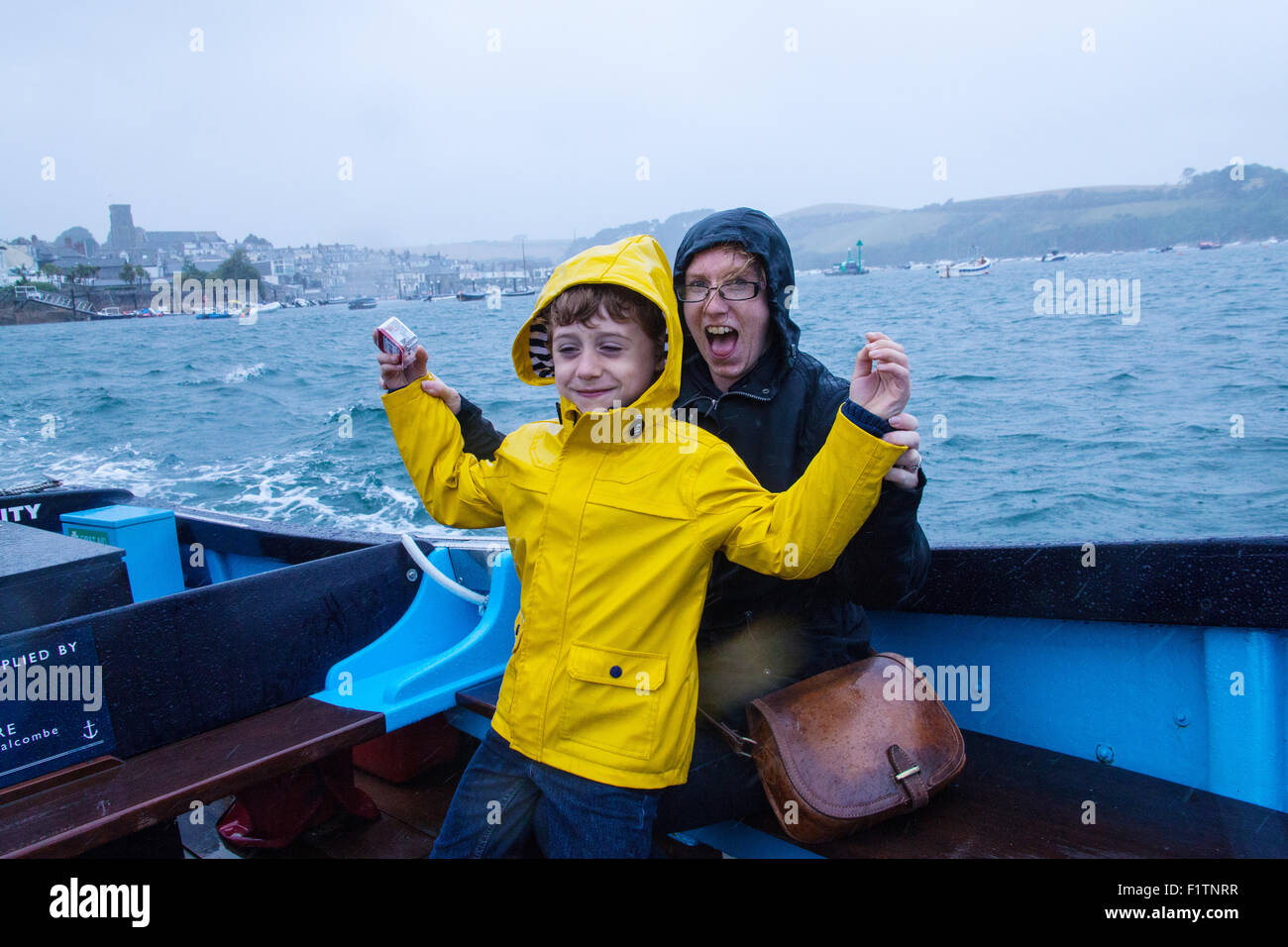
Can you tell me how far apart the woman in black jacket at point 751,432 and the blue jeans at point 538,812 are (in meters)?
0.35

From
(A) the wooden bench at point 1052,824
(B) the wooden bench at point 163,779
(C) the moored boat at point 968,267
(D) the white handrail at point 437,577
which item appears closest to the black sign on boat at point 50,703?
(B) the wooden bench at point 163,779

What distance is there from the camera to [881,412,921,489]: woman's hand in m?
1.54

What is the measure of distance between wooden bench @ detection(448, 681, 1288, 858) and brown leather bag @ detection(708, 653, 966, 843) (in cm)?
12

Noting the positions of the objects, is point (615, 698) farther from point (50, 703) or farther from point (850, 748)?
point (50, 703)

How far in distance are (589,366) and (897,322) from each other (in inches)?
1187

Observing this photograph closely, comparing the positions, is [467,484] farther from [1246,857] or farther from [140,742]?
[1246,857]

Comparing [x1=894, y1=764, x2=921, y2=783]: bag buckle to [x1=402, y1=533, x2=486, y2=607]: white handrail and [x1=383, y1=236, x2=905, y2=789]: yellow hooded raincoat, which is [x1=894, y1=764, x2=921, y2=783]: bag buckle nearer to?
[x1=383, y1=236, x2=905, y2=789]: yellow hooded raincoat

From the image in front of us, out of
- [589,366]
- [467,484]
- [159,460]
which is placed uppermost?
[589,366]

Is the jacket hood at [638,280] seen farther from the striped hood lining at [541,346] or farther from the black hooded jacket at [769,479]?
the black hooded jacket at [769,479]

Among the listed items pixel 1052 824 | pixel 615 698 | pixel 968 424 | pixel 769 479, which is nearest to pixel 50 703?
pixel 615 698

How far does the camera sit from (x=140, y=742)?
240 centimetres

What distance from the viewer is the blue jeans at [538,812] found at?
1.76m

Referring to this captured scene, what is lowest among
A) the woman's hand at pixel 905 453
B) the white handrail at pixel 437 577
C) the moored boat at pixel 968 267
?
the white handrail at pixel 437 577
